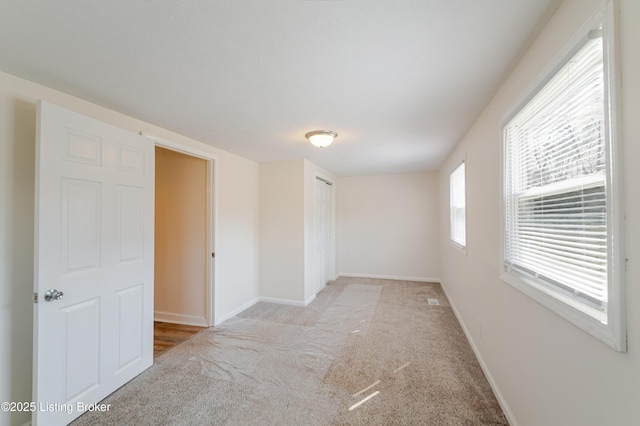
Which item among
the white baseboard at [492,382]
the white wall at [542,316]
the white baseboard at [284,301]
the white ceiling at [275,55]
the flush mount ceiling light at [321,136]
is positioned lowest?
the white baseboard at [284,301]

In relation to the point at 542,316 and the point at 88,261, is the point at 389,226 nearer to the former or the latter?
the point at 542,316

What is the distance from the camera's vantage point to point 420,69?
63.4 inches

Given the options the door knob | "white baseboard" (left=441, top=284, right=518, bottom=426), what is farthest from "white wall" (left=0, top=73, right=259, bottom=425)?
"white baseboard" (left=441, top=284, right=518, bottom=426)

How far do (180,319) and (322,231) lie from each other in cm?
276

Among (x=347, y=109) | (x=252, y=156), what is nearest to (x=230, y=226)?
(x=252, y=156)

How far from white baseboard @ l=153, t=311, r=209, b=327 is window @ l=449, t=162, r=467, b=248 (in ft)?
11.6

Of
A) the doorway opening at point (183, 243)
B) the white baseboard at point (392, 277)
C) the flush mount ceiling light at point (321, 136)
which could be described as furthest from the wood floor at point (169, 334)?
the white baseboard at point (392, 277)

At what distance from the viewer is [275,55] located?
1.48 metres

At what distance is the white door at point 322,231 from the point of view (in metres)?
4.78

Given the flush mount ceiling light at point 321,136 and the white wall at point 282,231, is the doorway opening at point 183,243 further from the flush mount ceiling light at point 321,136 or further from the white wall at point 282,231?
the flush mount ceiling light at point 321,136

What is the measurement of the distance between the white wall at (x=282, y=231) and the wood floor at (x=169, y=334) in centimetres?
126

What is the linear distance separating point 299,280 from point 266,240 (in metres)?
0.86

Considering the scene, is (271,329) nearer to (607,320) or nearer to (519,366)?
(519,366)

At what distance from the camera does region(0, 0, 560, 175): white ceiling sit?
1.16m
